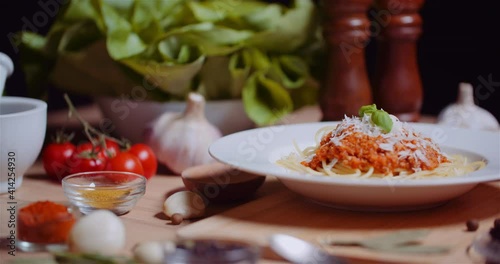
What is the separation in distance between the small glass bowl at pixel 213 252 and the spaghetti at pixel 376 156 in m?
0.40

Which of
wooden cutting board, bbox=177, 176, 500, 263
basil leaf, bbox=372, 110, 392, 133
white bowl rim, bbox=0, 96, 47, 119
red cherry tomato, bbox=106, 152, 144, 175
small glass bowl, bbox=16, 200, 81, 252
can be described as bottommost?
red cherry tomato, bbox=106, 152, 144, 175

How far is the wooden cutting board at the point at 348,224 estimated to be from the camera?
1.23 m

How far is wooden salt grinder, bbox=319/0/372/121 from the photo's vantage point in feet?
7.03

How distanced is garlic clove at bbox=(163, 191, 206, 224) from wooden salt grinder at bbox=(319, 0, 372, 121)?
0.76 meters

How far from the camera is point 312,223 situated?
4.61 ft

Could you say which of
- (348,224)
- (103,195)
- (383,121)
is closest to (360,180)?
(348,224)

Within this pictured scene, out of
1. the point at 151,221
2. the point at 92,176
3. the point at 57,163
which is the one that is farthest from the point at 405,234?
the point at 57,163

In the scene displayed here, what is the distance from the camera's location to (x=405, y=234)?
49.9 inches

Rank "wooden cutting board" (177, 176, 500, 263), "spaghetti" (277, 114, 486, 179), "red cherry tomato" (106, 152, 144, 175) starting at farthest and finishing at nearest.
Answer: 1. "red cherry tomato" (106, 152, 144, 175)
2. "spaghetti" (277, 114, 486, 179)
3. "wooden cutting board" (177, 176, 500, 263)

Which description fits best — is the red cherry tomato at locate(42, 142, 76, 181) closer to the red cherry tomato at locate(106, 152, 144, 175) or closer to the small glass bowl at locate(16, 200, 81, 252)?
the red cherry tomato at locate(106, 152, 144, 175)

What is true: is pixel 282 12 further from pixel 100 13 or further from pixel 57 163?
pixel 57 163

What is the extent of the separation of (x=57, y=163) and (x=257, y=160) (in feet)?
1.93

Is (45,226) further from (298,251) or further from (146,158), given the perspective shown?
(146,158)

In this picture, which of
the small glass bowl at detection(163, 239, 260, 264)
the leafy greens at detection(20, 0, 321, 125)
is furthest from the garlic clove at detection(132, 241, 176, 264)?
the leafy greens at detection(20, 0, 321, 125)
